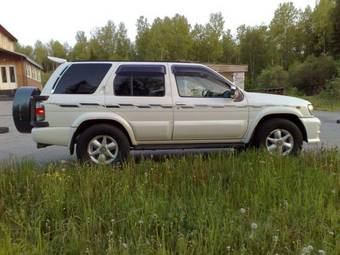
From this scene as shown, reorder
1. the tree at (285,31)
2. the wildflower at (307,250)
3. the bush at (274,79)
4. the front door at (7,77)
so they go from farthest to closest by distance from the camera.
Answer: the tree at (285,31) → the bush at (274,79) → the front door at (7,77) → the wildflower at (307,250)

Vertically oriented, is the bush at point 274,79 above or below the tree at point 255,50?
below

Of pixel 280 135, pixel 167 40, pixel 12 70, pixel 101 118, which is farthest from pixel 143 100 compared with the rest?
pixel 167 40

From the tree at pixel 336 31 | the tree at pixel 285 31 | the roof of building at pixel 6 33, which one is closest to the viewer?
the roof of building at pixel 6 33

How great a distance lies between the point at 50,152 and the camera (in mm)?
8812

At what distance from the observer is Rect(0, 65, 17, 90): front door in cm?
3916

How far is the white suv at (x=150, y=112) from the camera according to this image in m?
6.41

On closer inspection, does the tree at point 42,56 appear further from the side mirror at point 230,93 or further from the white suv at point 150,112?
the side mirror at point 230,93

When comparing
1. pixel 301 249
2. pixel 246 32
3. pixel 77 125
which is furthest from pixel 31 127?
pixel 246 32

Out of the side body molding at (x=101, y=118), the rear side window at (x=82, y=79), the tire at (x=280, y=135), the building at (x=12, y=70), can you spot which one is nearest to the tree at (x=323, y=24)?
the building at (x=12, y=70)

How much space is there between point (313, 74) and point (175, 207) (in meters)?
49.2

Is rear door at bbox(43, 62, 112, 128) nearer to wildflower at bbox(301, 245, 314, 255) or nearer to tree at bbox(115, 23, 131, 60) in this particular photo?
wildflower at bbox(301, 245, 314, 255)

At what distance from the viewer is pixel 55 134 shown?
6.40m

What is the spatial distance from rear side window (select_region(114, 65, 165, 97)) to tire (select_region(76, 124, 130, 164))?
70 cm

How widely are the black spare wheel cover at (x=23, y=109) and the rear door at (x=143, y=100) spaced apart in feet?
4.90
